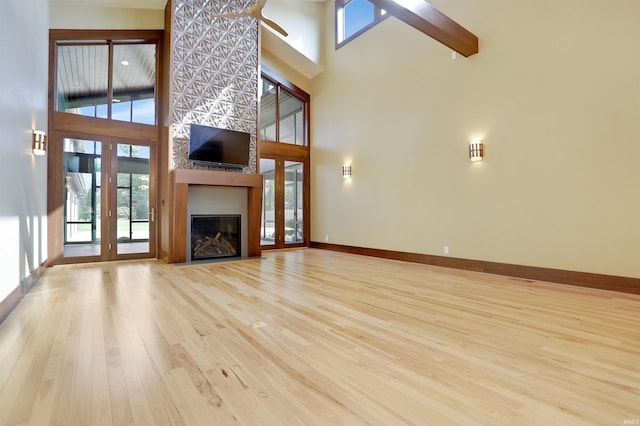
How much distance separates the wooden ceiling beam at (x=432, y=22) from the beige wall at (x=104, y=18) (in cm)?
490

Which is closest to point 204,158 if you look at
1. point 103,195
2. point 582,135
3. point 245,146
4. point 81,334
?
point 245,146

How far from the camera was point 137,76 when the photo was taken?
21.6ft

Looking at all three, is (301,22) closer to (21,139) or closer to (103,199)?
(103,199)

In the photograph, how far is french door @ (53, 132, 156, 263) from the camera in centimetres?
574

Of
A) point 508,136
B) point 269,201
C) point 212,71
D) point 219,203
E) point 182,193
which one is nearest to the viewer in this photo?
point 508,136

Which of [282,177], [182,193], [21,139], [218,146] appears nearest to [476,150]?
[218,146]

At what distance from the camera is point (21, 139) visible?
349 centimetres

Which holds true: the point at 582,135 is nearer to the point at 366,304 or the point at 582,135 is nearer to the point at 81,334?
the point at 366,304

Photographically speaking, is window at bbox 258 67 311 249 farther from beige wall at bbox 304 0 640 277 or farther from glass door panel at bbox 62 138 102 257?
glass door panel at bbox 62 138 102 257

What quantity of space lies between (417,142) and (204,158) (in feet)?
13.5

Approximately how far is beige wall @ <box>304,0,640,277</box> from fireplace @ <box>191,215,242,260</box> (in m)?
2.74

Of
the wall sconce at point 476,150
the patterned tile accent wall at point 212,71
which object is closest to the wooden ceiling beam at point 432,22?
the wall sconce at point 476,150

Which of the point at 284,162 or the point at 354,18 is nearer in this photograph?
the point at 354,18

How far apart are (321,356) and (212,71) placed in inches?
243
